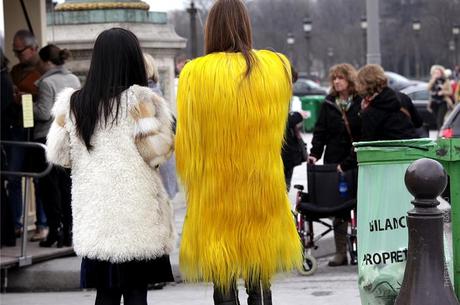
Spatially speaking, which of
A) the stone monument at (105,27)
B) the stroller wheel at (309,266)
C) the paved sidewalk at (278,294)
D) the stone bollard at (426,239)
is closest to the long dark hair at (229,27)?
the stone bollard at (426,239)

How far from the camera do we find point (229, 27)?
5535mm

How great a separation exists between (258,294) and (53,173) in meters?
4.39

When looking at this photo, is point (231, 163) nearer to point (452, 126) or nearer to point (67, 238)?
point (67, 238)

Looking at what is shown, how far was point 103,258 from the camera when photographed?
5492 mm

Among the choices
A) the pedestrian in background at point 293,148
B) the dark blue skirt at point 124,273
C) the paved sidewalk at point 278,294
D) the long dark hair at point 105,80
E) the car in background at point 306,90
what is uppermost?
the long dark hair at point 105,80

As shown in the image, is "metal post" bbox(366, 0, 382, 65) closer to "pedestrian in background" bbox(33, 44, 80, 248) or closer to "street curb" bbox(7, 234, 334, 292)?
"pedestrian in background" bbox(33, 44, 80, 248)

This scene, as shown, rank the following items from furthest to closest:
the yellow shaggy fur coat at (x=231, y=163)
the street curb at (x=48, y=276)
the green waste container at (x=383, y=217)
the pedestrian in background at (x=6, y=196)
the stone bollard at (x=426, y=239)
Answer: the pedestrian in background at (x=6, y=196), the street curb at (x=48, y=276), the green waste container at (x=383, y=217), the yellow shaggy fur coat at (x=231, y=163), the stone bollard at (x=426, y=239)

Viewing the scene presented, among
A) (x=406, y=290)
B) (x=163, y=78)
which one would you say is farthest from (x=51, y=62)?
(x=406, y=290)

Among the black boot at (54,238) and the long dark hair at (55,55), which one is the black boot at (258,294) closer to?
the black boot at (54,238)

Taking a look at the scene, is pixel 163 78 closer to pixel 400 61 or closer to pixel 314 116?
pixel 314 116

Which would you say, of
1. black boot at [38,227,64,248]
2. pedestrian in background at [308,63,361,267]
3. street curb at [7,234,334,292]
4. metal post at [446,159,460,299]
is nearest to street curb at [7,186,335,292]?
street curb at [7,234,334,292]

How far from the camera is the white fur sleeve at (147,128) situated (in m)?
5.55

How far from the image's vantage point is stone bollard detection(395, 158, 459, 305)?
5164 mm

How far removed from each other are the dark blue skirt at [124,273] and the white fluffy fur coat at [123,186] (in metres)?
0.05
